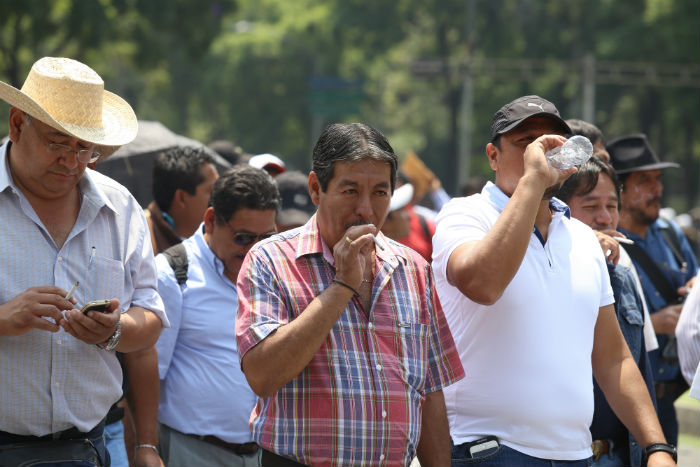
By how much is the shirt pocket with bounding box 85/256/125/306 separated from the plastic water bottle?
1.56 meters

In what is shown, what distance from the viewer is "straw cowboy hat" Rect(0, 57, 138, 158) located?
140 inches

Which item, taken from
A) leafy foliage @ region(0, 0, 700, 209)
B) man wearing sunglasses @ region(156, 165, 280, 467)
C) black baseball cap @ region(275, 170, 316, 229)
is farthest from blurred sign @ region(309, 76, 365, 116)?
man wearing sunglasses @ region(156, 165, 280, 467)

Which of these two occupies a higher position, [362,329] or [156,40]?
[156,40]

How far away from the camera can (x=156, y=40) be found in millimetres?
20859

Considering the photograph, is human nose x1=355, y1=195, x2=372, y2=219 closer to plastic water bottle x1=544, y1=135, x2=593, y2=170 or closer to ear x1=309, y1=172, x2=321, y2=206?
ear x1=309, y1=172, x2=321, y2=206

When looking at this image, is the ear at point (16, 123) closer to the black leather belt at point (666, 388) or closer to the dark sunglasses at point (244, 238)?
the dark sunglasses at point (244, 238)

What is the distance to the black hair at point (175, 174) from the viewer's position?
5.82m

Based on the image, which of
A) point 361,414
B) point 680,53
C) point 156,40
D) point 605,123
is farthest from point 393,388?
point 605,123

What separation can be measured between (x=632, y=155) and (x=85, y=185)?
3533mm

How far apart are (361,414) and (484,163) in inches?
1742

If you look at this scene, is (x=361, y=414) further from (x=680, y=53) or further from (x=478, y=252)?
(x=680, y=53)

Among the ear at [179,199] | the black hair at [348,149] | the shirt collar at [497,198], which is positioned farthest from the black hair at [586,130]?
the black hair at [348,149]

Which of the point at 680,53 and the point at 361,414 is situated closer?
the point at 361,414

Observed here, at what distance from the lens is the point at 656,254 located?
621 centimetres
